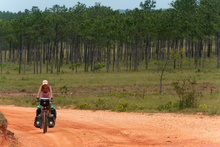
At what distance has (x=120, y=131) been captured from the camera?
13.1m

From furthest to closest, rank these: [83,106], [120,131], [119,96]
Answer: [119,96] → [83,106] → [120,131]

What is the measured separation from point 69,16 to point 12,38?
50.2 ft

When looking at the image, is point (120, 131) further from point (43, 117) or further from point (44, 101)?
point (44, 101)

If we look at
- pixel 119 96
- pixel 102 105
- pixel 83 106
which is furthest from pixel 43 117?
pixel 119 96

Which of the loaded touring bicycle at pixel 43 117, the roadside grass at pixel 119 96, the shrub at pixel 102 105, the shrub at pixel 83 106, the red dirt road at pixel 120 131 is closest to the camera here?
the red dirt road at pixel 120 131

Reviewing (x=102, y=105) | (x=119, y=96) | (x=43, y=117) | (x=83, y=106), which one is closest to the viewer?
(x=43, y=117)

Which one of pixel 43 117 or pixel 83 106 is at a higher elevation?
pixel 43 117

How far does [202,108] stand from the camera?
61.7ft

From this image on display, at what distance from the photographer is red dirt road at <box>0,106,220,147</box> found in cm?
1110

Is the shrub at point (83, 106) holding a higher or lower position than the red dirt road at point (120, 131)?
lower

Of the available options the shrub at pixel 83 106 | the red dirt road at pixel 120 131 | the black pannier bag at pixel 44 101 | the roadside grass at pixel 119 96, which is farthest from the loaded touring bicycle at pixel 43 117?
the shrub at pixel 83 106

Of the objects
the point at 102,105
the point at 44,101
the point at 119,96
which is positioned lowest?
the point at 119,96

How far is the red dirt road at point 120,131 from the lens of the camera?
11.1 m

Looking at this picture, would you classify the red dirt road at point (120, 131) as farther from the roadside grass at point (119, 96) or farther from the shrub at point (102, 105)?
the shrub at point (102, 105)
